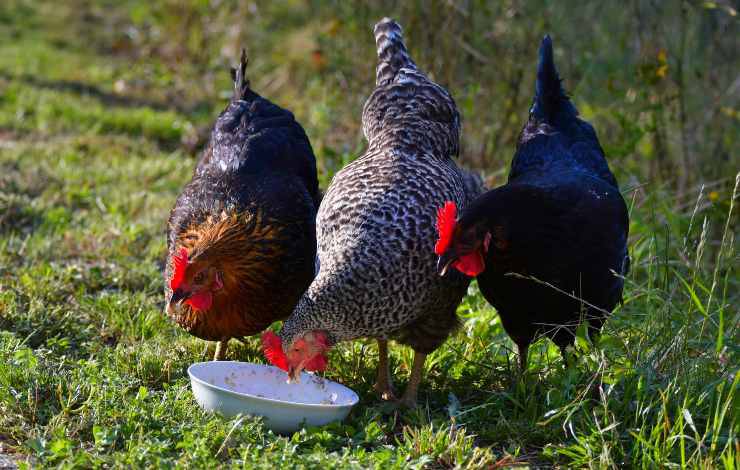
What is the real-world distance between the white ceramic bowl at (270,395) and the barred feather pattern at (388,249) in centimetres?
30

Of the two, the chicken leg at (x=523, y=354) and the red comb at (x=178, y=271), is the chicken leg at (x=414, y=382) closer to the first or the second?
the chicken leg at (x=523, y=354)

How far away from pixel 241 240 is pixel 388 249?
0.77 m

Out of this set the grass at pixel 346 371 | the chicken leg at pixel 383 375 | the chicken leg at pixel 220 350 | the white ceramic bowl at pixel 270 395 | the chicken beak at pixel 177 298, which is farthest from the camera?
the chicken leg at pixel 220 350

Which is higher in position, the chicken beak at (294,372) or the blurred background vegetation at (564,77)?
the blurred background vegetation at (564,77)

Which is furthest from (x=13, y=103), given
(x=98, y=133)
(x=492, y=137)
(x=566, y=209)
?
(x=566, y=209)

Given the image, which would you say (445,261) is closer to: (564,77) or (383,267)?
(383,267)

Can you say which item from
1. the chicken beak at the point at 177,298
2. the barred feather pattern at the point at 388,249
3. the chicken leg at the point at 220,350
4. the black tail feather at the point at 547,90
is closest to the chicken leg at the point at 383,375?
the barred feather pattern at the point at 388,249

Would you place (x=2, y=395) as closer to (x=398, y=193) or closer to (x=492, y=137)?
(x=398, y=193)

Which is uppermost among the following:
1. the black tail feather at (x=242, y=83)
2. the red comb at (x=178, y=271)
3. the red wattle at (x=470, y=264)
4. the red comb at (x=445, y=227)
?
the black tail feather at (x=242, y=83)

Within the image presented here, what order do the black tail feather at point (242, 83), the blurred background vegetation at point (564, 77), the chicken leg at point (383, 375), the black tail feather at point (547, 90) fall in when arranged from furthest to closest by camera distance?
the blurred background vegetation at point (564, 77), the black tail feather at point (242, 83), the black tail feather at point (547, 90), the chicken leg at point (383, 375)

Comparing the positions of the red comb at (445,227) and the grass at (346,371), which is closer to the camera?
the grass at (346,371)

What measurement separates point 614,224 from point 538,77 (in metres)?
1.22

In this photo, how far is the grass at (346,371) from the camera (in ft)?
10.8

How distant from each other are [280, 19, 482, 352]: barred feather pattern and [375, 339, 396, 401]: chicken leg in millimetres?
159
